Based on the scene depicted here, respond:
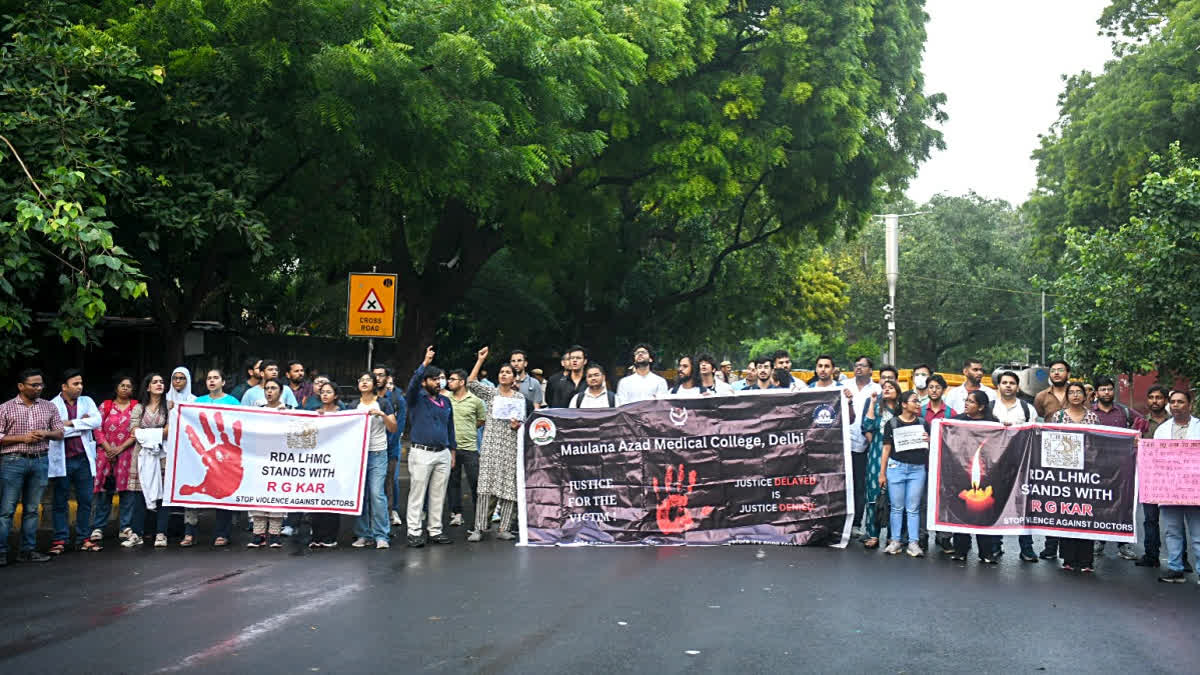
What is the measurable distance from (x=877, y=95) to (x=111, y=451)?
16.7 m

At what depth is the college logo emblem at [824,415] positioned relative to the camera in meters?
11.5

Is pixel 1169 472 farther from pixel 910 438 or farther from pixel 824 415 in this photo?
pixel 824 415

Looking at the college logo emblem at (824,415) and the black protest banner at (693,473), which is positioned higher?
the college logo emblem at (824,415)

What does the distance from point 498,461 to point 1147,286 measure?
36.6 ft

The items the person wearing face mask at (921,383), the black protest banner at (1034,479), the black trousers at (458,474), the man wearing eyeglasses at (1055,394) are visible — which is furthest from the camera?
the black trousers at (458,474)

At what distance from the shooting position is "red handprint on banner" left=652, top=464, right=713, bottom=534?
11.4m

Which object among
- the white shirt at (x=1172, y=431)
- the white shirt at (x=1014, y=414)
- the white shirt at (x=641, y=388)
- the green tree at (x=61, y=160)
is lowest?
the white shirt at (x=1172, y=431)

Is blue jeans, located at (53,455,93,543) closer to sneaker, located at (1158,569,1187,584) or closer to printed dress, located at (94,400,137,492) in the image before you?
printed dress, located at (94,400,137,492)

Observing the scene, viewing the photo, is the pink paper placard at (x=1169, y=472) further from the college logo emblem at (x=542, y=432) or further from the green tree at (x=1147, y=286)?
the green tree at (x=1147, y=286)

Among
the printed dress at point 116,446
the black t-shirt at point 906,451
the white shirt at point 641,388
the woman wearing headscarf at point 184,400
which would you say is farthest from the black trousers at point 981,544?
the printed dress at point 116,446

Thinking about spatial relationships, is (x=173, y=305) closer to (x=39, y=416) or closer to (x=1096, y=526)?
(x=39, y=416)

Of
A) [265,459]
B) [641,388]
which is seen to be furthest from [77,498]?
[641,388]

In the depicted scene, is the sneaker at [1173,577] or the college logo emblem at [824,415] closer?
→ the sneaker at [1173,577]

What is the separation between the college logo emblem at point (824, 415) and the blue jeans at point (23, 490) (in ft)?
22.5
